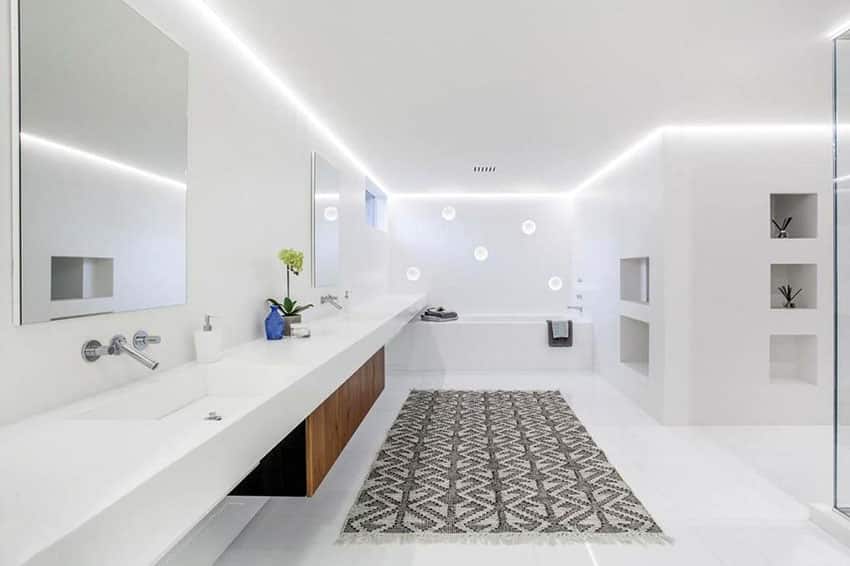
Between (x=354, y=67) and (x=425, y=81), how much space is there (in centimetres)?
44

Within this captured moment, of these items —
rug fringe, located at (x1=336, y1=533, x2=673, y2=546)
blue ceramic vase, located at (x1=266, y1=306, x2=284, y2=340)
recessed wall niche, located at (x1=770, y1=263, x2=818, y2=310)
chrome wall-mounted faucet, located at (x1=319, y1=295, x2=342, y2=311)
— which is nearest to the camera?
rug fringe, located at (x1=336, y1=533, x2=673, y2=546)

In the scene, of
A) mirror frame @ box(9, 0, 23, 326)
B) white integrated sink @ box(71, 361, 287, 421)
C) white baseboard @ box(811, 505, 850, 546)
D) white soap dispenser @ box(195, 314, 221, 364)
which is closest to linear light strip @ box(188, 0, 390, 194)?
mirror frame @ box(9, 0, 23, 326)

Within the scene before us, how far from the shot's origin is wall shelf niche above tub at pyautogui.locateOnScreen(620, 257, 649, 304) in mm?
5289

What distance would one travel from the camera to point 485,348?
6.44 meters

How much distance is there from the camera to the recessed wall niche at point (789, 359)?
14.2 ft

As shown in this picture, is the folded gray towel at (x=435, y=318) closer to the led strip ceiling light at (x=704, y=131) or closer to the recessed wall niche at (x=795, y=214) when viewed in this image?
the led strip ceiling light at (x=704, y=131)

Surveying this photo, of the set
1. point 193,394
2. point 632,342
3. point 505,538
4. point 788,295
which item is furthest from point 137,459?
point 632,342

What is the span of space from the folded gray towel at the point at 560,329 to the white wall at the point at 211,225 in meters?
3.49

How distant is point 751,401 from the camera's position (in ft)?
13.8

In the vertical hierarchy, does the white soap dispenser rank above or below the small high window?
below

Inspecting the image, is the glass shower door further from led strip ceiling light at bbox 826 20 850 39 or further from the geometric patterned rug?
the geometric patterned rug

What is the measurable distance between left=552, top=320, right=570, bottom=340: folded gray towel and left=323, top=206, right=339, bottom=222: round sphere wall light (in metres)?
3.23

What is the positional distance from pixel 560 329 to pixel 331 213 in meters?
3.42

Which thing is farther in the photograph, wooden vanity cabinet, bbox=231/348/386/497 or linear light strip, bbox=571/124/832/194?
linear light strip, bbox=571/124/832/194
